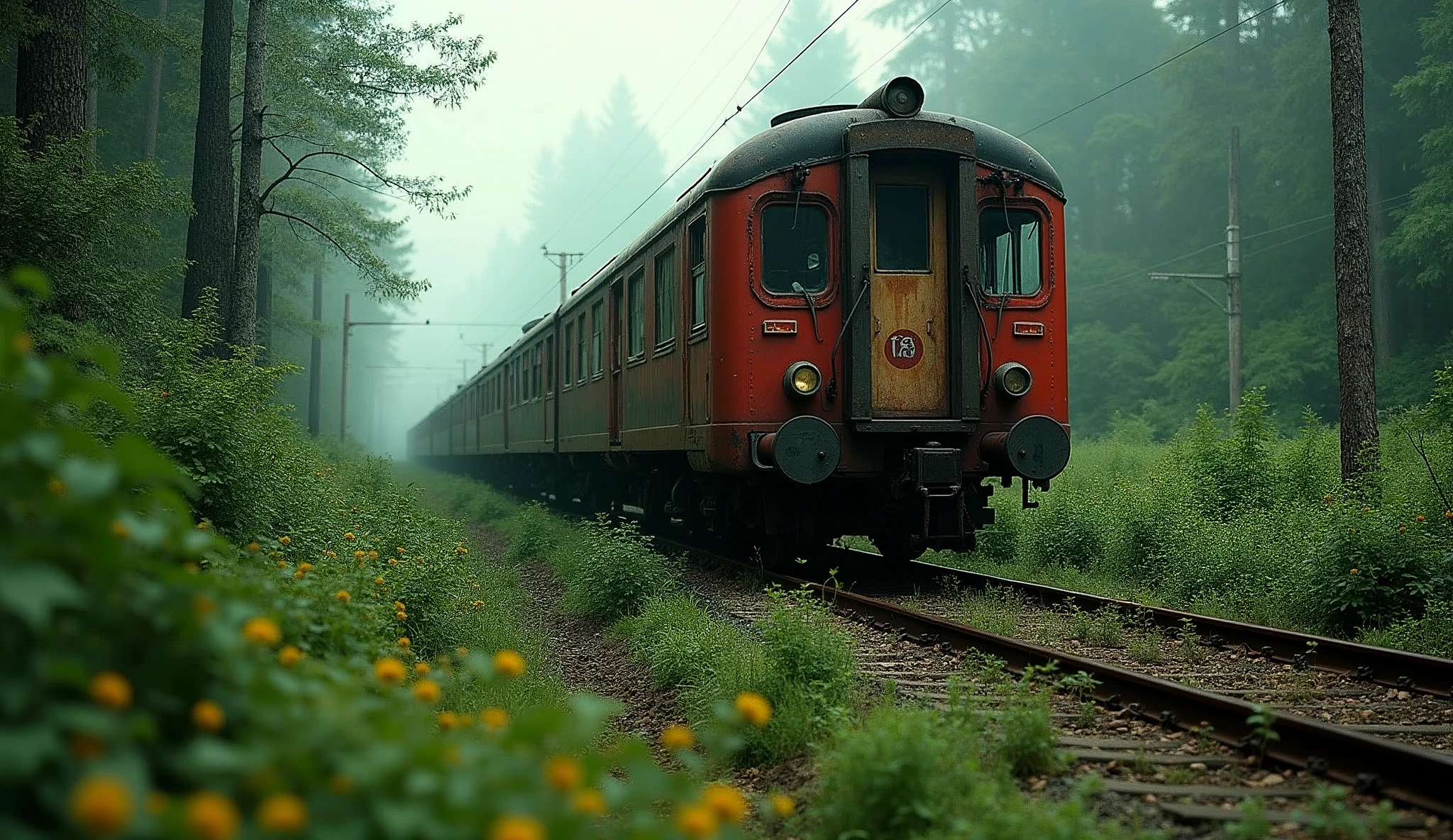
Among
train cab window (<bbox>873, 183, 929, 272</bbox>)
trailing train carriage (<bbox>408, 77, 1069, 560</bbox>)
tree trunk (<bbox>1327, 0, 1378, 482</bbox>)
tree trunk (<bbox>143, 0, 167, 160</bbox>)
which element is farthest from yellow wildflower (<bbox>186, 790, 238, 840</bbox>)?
tree trunk (<bbox>143, 0, 167, 160</bbox>)

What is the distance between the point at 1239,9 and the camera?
3403 cm

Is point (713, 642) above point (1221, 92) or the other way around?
the other way around

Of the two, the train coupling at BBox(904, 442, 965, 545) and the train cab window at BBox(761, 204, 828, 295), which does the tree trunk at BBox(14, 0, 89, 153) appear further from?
the train coupling at BBox(904, 442, 965, 545)

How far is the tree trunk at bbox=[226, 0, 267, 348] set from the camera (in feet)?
48.1

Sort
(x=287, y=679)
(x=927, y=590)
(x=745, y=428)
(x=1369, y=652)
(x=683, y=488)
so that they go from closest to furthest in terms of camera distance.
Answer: (x=287, y=679) < (x=1369, y=652) < (x=745, y=428) < (x=927, y=590) < (x=683, y=488)

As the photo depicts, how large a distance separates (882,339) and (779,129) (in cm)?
180

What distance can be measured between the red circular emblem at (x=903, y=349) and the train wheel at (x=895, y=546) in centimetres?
175

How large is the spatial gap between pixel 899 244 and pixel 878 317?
0.66 m

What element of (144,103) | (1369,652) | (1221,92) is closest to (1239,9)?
(1221,92)

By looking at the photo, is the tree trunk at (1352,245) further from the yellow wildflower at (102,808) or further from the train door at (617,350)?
the yellow wildflower at (102,808)

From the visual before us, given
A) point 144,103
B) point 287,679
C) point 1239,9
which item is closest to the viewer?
point 287,679

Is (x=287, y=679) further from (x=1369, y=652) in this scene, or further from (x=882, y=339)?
(x=882, y=339)

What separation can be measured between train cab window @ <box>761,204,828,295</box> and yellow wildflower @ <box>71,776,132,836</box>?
725 centimetres

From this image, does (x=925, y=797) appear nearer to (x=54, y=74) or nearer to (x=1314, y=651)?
(x=1314, y=651)
